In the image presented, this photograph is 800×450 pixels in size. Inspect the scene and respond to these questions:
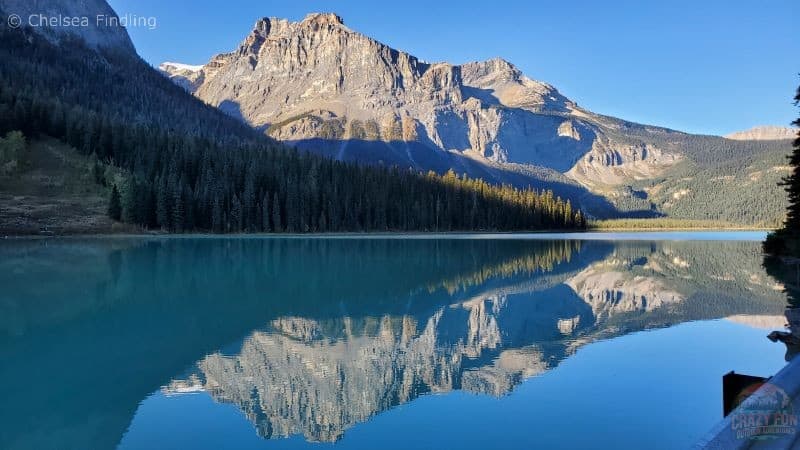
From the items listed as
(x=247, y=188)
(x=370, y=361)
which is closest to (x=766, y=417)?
(x=370, y=361)

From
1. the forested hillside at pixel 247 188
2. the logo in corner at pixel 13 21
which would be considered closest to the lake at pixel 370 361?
the forested hillside at pixel 247 188

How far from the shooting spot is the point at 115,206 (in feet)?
305

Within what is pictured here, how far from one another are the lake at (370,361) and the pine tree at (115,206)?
64077mm

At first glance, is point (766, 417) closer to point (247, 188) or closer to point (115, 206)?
point (115, 206)

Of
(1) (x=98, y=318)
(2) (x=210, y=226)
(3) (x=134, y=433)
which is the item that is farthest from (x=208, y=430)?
(2) (x=210, y=226)

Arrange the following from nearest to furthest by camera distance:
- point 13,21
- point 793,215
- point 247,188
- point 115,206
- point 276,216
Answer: point 793,215, point 115,206, point 247,188, point 276,216, point 13,21

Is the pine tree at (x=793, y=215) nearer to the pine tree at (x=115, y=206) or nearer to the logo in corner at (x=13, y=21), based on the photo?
the pine tree at (x=115, y=206)

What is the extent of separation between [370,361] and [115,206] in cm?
9065

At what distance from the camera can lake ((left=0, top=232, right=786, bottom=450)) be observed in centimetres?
1096

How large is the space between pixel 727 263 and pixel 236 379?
4811 centimetres

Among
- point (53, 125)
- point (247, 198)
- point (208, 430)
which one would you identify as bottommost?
point (208, 430)

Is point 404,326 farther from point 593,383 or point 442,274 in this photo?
point 442,274

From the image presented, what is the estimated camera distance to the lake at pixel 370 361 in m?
11.0

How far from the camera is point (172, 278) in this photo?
35.1m
